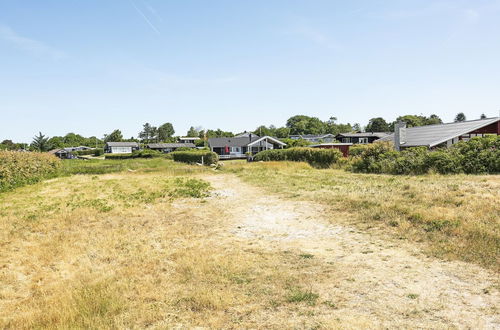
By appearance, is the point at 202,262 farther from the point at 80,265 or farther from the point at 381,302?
the point at 381,302

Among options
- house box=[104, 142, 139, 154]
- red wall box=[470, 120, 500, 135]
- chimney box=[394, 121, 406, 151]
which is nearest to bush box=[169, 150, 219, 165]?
chimney box=[394, 121, 406, 151]

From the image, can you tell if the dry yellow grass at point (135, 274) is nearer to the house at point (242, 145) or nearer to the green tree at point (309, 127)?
the house at point (242, 145)

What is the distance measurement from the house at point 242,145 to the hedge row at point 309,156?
2421cm

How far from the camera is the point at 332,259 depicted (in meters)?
7.38

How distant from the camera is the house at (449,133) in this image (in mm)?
30375

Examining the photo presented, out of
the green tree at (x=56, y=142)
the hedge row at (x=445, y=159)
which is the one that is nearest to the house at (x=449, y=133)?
the hedge row at (x=445, y=159)

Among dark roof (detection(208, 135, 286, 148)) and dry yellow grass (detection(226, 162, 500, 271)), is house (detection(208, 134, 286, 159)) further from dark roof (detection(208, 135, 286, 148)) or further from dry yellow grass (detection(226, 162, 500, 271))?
dry yellow grass (detection(226, 162, 500, 271))

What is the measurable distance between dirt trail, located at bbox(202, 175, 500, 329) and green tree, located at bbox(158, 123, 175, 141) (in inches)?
5411

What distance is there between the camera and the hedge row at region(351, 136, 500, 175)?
19.8 meters

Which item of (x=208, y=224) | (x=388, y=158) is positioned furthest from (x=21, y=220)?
(x=388, y=158)

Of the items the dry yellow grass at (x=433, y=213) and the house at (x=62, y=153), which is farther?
the house at (x=62, y=153)

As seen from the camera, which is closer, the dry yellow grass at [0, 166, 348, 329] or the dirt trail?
the dirt trail

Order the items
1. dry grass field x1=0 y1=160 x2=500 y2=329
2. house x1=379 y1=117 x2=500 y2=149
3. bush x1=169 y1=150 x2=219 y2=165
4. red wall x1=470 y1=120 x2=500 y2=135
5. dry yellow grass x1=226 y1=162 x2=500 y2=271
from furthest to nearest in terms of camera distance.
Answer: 1. bush x1=169 y1=150 x2=219 y2=165
2. red wall x1=470 y1=120 x2=500 y2=135
3. house x1=379 y1=117 x2=500 y2=149
4. dry yellow grass x1=226 y1=162 x2=500 y2=271
5. dry grass field x1=0 y1=160 x2=500 y2=329

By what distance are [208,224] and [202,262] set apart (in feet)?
12.2
